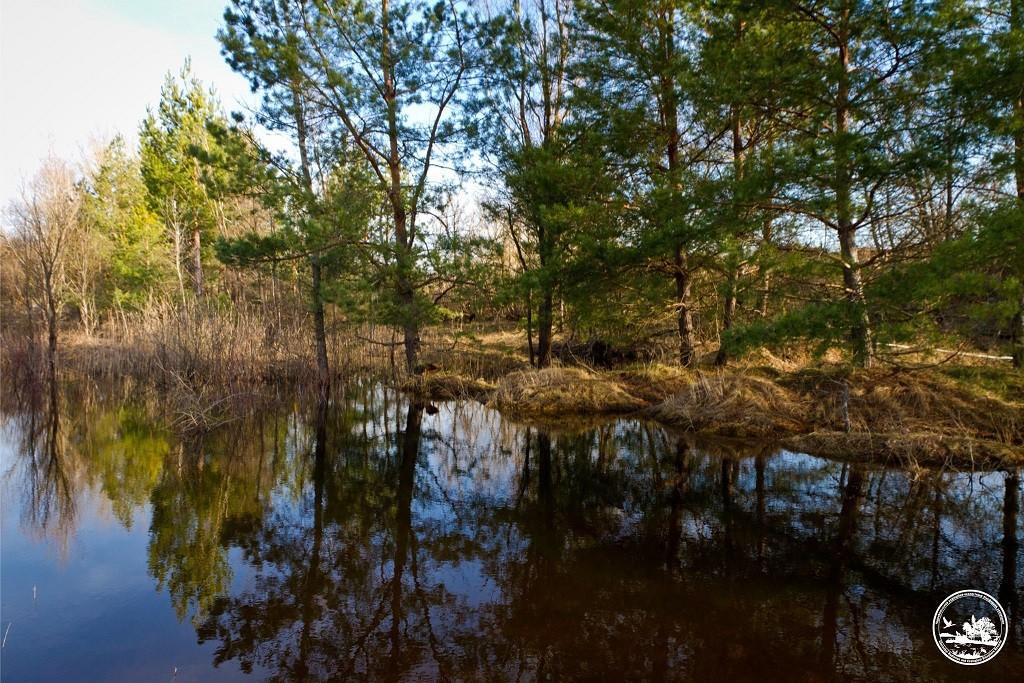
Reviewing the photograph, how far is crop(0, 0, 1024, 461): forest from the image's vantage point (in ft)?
25.9

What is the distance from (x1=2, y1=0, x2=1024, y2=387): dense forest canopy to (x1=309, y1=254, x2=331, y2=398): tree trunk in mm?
75

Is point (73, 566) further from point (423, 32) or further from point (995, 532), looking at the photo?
point (423, 32)

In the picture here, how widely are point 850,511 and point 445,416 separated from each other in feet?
25.5

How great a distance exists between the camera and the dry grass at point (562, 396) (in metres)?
11.9

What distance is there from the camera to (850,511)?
6.16m

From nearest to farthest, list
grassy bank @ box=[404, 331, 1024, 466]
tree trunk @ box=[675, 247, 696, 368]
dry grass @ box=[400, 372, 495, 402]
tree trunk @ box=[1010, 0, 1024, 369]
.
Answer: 1. tree trunk @ box=[1010, 0, 1024, 369]
2. grassy bank @ box=[404, 331, 1024, 466]
3. tree trunk @ box=[675, 247, 696, 368]
4. dry grass @ box=[400, 372, 495, 402]

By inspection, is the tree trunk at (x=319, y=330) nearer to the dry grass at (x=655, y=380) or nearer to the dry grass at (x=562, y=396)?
the dry grass at (x=562, y=396)

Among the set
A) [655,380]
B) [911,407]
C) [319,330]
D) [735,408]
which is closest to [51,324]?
[319,330]

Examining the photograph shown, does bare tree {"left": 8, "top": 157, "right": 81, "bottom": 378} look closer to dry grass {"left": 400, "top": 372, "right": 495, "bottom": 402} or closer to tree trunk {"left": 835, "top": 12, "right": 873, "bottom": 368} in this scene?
dry grass {"left": 400, "top": 372, "right": 495, "bottom": 402}

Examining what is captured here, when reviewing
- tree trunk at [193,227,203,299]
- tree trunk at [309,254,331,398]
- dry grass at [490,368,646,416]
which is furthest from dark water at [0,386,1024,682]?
tree trunk at [193,227,203,299]

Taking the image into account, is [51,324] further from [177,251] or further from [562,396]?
[562,396]

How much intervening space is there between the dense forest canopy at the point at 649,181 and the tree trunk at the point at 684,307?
4 centimetres

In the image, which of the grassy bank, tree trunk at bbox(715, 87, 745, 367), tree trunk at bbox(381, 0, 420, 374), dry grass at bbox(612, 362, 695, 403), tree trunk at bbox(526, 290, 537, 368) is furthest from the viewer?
tree trunk at bbox(381, 0, 420, 374)

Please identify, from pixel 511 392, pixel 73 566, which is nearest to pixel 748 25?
pixel 511 392
